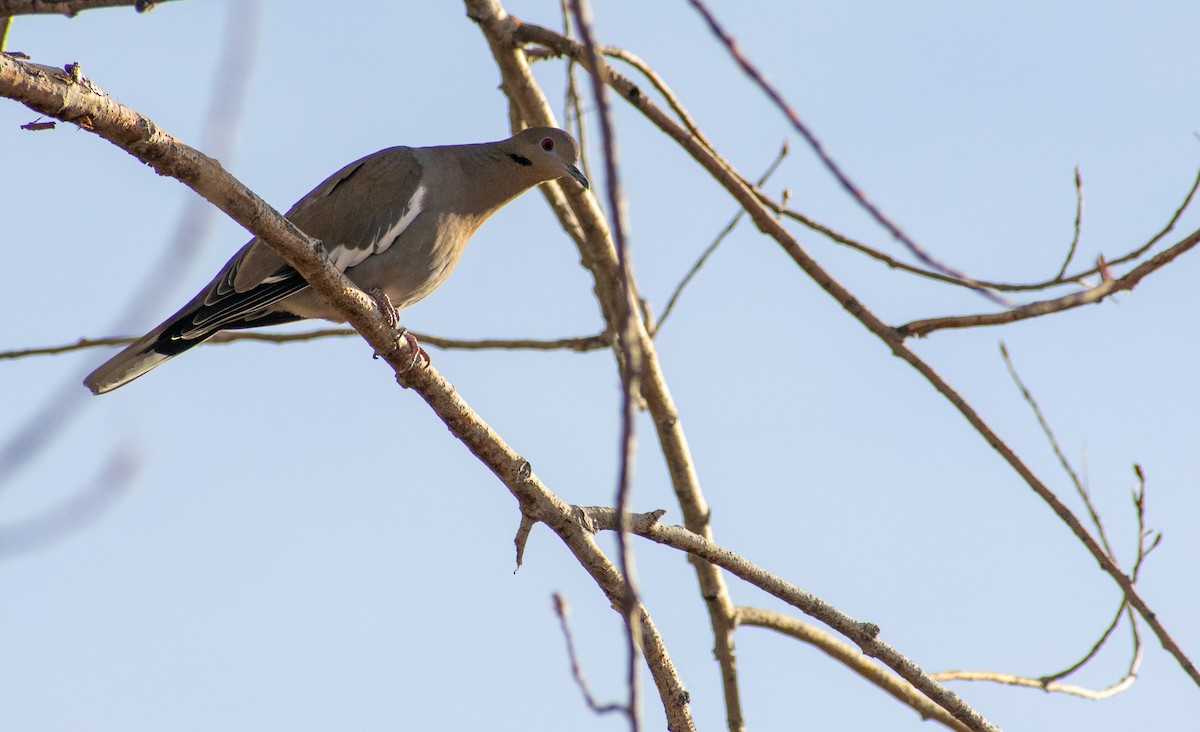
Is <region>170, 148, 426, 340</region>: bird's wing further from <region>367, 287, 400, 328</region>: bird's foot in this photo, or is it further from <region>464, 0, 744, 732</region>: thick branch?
<region>464, 0, 744, 732</region>: thick branch

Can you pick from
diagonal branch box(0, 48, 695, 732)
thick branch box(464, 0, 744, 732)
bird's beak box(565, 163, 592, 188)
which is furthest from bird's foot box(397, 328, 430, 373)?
bird's beak box(565, 163, 592, 188)

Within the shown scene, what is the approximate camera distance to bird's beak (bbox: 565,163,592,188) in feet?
15.4

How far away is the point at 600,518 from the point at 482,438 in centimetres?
37

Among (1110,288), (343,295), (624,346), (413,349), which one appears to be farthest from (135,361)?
(624,346)

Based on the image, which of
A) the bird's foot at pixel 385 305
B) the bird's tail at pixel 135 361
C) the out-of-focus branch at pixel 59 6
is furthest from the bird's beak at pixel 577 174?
the out-of-focus branch at pixel 59 6

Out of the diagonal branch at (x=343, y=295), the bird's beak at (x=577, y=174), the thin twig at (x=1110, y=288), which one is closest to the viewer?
the diagonal branch at (x=343, y=295)

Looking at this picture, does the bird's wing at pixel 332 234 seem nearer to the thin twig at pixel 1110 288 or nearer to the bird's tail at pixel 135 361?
the bird's tail at pixel 135 361

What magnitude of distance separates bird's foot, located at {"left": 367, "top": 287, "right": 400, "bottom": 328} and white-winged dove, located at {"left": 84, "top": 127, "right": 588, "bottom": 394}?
18mm

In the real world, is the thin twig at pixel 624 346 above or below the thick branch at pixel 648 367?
below

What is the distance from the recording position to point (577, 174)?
4.73 meters

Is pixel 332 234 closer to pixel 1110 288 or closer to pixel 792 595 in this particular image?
pixel 792 595

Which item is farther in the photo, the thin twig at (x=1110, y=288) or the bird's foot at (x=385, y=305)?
the bird's foot at (x=385, y=305)

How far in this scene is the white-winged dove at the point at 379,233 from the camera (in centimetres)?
425

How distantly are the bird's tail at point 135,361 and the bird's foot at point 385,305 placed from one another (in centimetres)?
58
